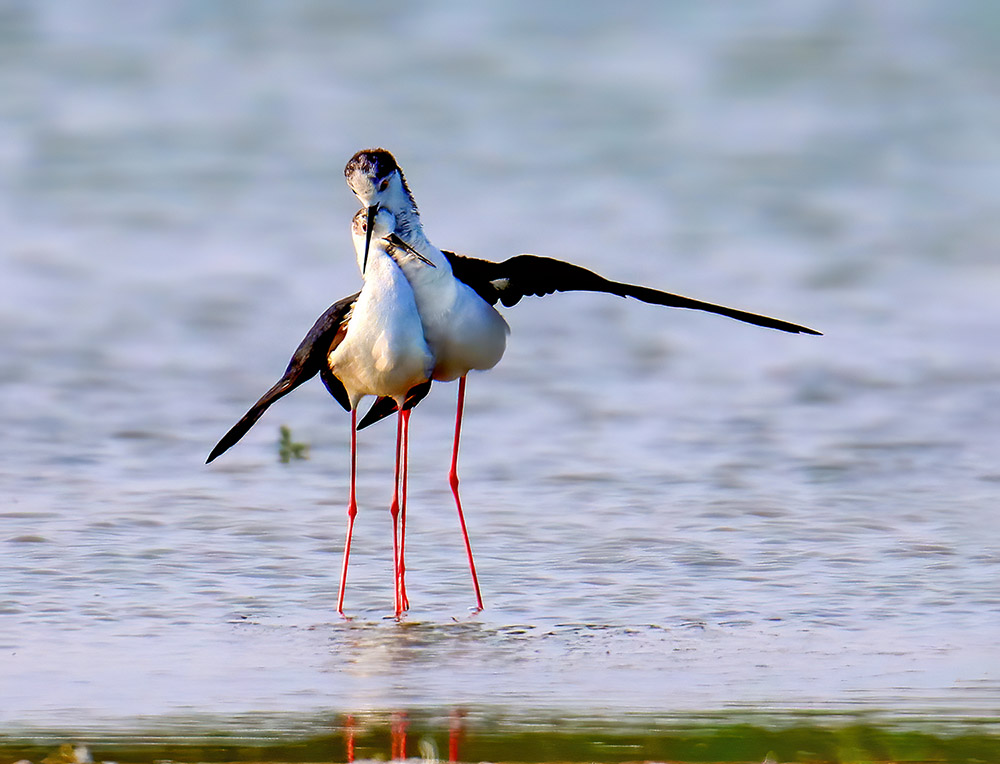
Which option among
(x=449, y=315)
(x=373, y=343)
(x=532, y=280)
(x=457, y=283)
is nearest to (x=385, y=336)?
(x=373, y=343)

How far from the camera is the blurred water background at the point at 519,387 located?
598cm

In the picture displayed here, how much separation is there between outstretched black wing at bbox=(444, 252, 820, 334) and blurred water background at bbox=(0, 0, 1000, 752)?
107cm

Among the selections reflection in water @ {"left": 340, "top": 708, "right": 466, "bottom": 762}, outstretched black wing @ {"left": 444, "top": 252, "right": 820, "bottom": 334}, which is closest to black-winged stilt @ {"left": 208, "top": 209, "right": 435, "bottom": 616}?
outstretched black wing @ {"left": 444, "top": 252, "right": 820, "bottom": 334}

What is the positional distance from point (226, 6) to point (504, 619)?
12927mm

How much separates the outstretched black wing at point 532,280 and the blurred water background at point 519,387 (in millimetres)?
1072

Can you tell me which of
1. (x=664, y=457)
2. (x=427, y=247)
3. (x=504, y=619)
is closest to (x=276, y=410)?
(x=664, y=457)

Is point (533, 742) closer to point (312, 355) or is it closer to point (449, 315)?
point (449, 315)

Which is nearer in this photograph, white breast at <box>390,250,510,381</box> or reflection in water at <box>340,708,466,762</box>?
reflection in water at <box>340,708,466,762</box>

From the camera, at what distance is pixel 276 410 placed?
1077 cm

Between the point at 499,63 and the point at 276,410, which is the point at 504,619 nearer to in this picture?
the point at 276,410

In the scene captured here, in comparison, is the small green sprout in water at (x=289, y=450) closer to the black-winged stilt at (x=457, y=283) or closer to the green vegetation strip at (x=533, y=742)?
the black-winged stilt at (x=457, y=283)

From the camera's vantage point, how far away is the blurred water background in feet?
19.6

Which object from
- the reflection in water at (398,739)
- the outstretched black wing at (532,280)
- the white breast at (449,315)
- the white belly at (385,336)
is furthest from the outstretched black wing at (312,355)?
the reflection in water at (398,739)

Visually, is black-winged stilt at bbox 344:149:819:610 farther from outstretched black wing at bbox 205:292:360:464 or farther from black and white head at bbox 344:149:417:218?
outstretched black wing at bbox 205:292:360:464
